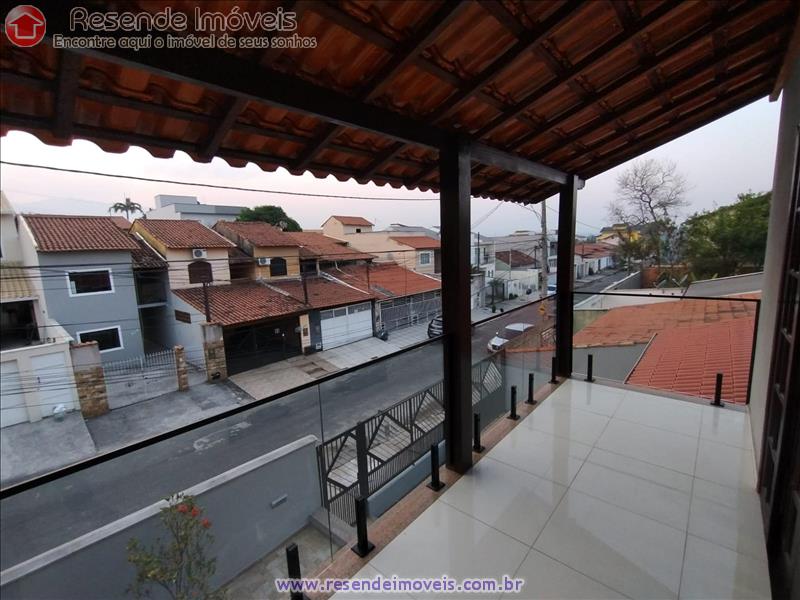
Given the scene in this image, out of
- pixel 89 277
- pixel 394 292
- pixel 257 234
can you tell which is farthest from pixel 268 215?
pixel 89 277

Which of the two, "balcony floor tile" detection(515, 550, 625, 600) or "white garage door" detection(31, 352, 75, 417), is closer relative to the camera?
"balcony floor tile" detection(515, 550, 625, 600)

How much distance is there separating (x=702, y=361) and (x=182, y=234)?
40.0 ft

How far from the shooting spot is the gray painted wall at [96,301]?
256 inches

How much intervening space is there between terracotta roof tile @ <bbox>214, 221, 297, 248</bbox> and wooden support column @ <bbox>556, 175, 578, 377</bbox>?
33.0 ft

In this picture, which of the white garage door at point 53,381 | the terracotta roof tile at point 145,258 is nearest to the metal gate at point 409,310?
the terracotta roof tile at point 145,258

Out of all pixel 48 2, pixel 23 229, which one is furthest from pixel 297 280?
pixel 48 2

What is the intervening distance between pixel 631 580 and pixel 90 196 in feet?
22.8

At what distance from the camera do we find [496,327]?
11.0 ft

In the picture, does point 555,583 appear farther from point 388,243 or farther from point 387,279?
point 388,243

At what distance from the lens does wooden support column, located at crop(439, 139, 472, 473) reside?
2.15 m

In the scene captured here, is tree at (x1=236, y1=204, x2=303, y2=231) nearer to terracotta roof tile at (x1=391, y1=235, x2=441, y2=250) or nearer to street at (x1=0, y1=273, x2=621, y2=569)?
terracotta roof tile at (x1=391, y1=235, x2=441, y2=250)

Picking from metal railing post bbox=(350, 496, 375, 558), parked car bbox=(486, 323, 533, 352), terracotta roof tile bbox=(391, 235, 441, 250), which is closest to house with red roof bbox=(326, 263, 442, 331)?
terracotta roof tile bbox=(391, 235, 441, 250)

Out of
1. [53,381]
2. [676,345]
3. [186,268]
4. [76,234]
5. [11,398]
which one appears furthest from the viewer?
[186,268]

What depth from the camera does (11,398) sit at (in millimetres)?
→ 6734
